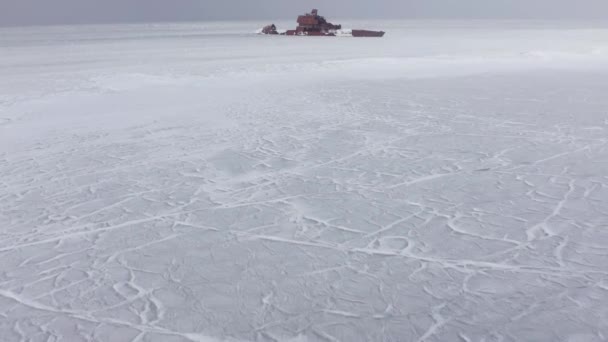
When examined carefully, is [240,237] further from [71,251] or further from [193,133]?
[193,133]

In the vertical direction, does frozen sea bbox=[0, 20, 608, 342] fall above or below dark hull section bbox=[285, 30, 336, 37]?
above

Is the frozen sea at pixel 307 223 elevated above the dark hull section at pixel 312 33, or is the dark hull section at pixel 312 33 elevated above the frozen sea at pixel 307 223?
the frozen sea at pixel 307 223

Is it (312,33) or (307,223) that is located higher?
(307,223)

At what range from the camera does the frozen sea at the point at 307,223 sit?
238 centimetres

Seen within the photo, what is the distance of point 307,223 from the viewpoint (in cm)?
345

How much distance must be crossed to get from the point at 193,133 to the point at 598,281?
13.8ft

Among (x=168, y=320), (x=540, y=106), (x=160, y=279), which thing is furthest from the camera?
(x=540, y=106)

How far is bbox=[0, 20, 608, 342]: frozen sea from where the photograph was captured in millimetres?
2383

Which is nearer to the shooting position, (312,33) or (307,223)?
(307,223)

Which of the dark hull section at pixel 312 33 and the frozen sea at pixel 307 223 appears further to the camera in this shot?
the dark hull section at pixel 312 33

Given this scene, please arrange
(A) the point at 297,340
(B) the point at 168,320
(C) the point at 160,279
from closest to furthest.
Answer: (A) the point at 297,340
(B) the point at 168,320
(C) the point at 160,279

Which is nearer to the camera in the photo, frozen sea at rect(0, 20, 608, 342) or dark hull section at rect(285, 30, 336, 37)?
frozen sea at rect(0, 20, 608, 342)

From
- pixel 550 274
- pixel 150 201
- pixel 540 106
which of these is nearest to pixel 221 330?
pixel 550 274

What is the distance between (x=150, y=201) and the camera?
3.90 m
